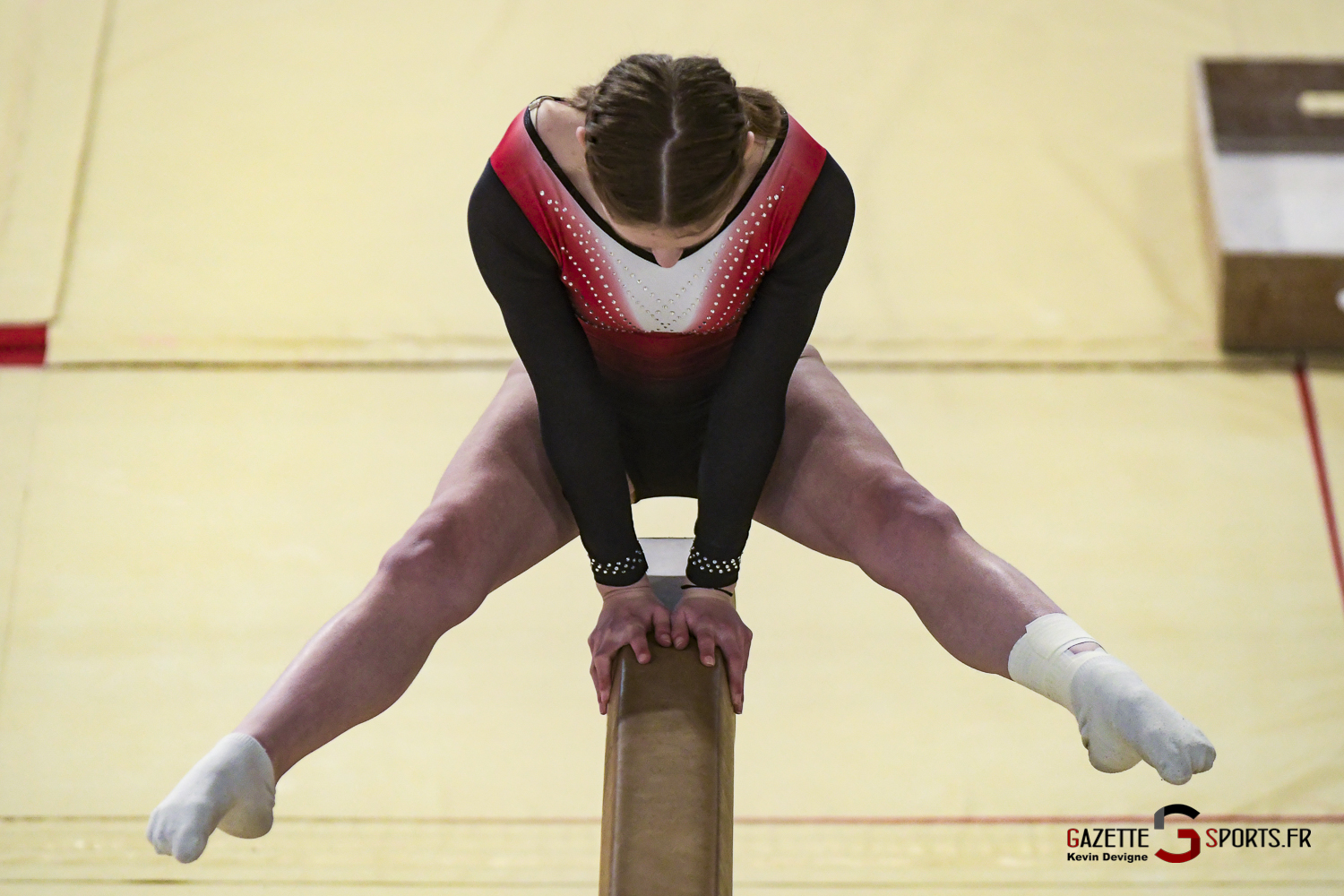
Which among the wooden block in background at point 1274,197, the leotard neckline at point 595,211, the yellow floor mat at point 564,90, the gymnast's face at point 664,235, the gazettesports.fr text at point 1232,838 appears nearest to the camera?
the gymnast's face at point 664,235

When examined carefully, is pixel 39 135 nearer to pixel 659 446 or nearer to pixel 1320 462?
pixel 659 446

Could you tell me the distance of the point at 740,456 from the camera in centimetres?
149

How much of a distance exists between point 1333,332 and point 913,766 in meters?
1.32

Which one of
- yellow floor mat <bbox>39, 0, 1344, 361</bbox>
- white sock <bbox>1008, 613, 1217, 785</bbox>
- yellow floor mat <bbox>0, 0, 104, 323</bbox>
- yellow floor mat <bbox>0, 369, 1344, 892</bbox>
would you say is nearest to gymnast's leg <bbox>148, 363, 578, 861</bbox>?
white sock <bbox>1008, 613, 1217, 785</bbox>

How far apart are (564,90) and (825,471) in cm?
192

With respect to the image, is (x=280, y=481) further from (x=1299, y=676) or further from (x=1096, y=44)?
(x=1096, y=44)

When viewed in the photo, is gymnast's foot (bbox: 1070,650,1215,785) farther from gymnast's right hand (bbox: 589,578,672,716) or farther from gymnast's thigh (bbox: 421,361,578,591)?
gymnast's thigh (bbox: 421,361,578,591)

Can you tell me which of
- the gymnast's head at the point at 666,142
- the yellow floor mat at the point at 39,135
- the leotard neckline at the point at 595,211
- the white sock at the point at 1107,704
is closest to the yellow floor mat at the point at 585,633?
the yellow floor mat at the point at 39,135

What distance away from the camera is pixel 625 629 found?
1.48 meters

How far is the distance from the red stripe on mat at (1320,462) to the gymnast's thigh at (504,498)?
1.49 m

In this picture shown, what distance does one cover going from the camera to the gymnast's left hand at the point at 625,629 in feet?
4.82

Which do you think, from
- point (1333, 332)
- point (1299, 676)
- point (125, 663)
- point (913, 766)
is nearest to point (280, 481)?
point (125, 663)

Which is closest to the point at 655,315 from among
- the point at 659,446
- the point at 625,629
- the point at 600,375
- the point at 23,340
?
the point at 600,375

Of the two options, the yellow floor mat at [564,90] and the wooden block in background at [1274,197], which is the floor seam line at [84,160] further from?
the wooden block in background at [1274,197]
